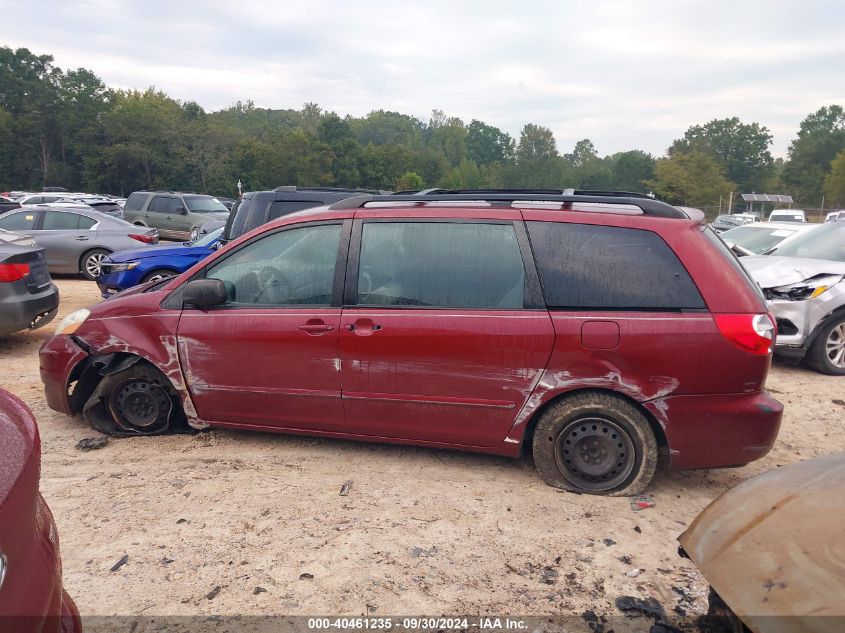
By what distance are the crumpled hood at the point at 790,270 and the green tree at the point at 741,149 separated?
75.1 meters

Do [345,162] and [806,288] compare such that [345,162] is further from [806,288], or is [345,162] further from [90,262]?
Result: [806,288]

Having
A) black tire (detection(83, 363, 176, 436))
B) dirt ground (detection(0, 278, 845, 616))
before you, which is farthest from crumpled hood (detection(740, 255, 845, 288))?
black tire (detection(83, 363, 176, 436))

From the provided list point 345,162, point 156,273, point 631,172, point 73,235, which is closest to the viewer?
point 156,273

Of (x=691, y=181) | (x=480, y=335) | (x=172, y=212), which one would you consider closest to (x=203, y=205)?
(x=172, y=212)

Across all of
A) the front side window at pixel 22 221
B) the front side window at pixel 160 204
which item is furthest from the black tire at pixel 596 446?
the front side window at pixel 160 204

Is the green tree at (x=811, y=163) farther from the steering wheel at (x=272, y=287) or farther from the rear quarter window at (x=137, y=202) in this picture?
the steering wheel at (x=272, y=287)

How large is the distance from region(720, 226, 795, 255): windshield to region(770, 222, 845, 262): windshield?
54.0 inches

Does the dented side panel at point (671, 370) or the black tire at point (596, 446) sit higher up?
the dented side panel at point (671, 370)

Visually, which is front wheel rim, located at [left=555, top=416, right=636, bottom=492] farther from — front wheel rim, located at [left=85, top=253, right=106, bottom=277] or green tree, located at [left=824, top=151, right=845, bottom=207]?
green tree, located at [left=824, top=151, right=845, bottom=207]

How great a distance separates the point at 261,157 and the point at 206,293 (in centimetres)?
4887

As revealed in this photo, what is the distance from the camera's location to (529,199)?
13.3 ft

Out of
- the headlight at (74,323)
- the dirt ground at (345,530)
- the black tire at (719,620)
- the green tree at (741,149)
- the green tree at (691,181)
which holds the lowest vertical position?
the dirt ground at (345,530)

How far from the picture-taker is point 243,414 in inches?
165

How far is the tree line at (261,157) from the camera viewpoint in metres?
49.3
